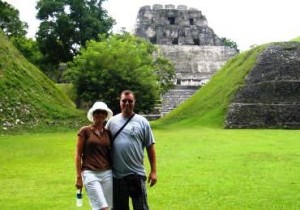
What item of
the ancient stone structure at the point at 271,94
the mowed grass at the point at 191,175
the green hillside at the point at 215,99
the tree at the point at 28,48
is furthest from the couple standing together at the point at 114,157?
the tree at the point at 28,48

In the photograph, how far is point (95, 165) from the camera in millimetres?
5867

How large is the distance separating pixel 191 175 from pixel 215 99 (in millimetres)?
22874

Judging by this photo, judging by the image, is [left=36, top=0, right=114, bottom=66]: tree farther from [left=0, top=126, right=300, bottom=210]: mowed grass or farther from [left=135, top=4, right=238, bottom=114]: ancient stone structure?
[left=0, top=126, right=300, bottom=210]: mowed grass

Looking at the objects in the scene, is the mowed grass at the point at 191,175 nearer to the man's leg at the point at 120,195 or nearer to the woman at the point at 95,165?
the man's leg at the point at 120,195

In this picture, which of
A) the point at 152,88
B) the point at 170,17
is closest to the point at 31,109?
the point at 152,88

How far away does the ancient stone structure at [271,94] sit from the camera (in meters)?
29.7

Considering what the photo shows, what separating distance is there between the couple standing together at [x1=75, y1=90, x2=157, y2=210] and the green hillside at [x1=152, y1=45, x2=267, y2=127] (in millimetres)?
23645

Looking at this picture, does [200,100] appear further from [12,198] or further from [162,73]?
[12,198]

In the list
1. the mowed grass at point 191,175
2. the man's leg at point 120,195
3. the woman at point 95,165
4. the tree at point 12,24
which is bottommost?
the mowed grass at point 191,175

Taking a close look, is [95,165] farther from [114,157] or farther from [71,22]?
[71,22]

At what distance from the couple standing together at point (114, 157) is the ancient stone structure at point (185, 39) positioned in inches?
1638

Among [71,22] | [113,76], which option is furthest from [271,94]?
[71,22]

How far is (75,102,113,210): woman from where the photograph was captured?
5816 millimetres

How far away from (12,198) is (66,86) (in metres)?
35.3
